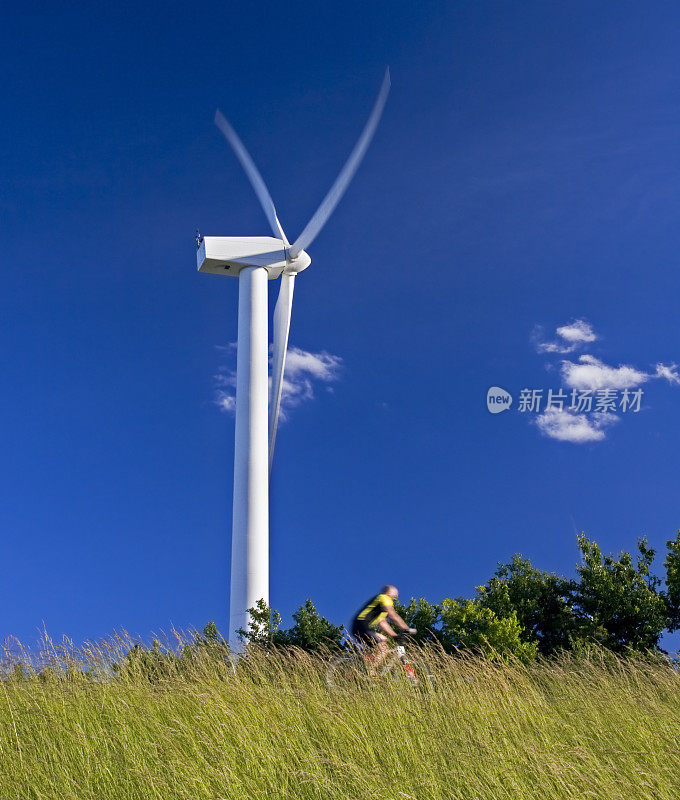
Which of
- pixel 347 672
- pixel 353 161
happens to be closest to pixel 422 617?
pixel 347 672

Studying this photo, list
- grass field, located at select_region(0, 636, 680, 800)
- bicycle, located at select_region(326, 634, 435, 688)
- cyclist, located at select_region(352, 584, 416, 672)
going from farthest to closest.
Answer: cyclist, located at select_region(352, 584, 416, 672) < bicycle, located at select_region(326, 634, 435, 688) < grass field, located at select_region(0, 636, 680, 800)

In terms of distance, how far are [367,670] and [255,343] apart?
16.8 m

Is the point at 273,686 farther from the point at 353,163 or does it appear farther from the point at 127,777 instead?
the point at 353,163

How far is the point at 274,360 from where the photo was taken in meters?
27.8

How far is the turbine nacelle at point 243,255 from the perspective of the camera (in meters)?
28.6

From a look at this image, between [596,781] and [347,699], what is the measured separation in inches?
161

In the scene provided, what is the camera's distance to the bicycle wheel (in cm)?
1137

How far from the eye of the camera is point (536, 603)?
70.4 feet

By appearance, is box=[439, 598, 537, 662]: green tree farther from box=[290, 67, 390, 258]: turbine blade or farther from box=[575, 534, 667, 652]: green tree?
box=[290, 67, 390, 258]: turbine blade

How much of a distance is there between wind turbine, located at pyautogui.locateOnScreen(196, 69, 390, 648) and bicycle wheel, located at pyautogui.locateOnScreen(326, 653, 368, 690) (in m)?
10.4

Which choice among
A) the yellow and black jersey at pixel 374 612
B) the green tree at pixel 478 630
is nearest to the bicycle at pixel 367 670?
the yellow and black jersey at pixel 374 612

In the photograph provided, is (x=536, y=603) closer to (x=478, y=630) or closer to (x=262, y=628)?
(x=478, y=630)

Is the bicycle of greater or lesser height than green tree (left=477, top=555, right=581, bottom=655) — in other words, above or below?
below

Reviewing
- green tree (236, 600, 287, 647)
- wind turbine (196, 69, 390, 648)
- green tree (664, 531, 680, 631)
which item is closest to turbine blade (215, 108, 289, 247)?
wind turbine (196, 69, 390, 648)
